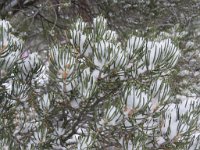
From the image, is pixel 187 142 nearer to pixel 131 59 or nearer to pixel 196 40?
pixel 131 59

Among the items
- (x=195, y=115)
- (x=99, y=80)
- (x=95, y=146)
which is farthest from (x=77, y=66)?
(x=195, y=115)

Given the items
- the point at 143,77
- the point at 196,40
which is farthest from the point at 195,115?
the point at 196,40

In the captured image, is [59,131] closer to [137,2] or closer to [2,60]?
[2,60]

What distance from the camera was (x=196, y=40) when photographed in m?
7.27

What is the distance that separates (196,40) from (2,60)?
6187 millimetres

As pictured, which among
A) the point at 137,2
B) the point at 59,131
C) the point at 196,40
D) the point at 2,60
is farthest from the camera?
the point at 196,40

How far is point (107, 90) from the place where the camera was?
1648 mm

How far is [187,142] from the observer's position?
5.20 feet

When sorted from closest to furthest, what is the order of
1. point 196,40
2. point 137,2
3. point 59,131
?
point 59,131, point 137,2, point 196,40

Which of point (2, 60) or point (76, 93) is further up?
point (2, 60)

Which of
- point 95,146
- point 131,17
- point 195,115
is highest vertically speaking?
point 131,17

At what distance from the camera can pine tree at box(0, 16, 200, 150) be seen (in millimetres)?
1534

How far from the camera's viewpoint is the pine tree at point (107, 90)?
5.03ft

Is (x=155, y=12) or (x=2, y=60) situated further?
(x=155, y=12)
